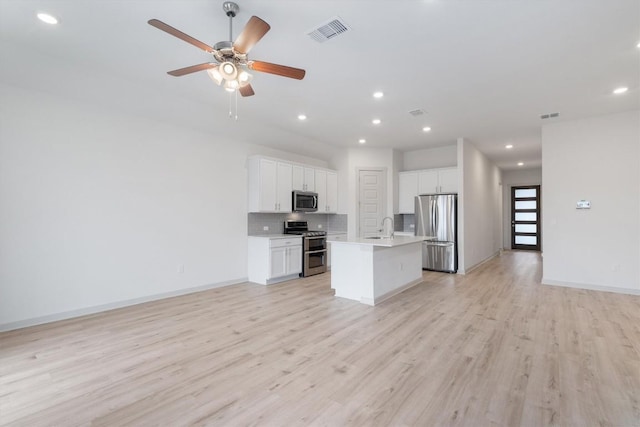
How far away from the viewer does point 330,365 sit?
101 inches

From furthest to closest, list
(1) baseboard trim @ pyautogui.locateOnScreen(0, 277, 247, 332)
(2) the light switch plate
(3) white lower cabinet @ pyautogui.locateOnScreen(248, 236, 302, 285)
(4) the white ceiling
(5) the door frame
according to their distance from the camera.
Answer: (5) the door frame, (3) white lower cabinet @ pyautogui.locateOnScreen(248, 236, 302, 285), (2) the light switch plate, (1) baseboard trim @ pyautogui.locateOnScreen(0, 277, 247, 332), (4) the white ceiling

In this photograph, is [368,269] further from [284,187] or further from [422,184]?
[422,184]

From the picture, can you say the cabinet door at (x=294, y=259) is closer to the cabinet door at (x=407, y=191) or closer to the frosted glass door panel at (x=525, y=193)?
the cabinet door at (x=407, y=191)

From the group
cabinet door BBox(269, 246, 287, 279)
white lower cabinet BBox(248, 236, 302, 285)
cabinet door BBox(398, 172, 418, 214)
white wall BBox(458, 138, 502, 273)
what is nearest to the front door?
white wall BBox(458, 138, 502, 273)

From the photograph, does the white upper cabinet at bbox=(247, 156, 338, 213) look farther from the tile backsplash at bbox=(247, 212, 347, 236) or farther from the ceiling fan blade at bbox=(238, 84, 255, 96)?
the ceiling fan blade at bbox=(238, 84, 255, 96)

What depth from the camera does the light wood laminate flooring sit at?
77.1 inches

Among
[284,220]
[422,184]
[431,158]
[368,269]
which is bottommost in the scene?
[368,269]

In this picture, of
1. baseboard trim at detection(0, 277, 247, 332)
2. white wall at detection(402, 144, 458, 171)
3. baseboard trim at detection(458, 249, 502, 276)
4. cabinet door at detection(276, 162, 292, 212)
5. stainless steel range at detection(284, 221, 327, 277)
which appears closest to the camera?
baseboard trim at detection(0, 277, 247, 332)

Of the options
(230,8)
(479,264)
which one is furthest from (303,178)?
(479,264)

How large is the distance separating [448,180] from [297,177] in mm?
3510

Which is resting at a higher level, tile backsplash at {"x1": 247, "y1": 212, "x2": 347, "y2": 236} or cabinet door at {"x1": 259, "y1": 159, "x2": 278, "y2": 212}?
cabinet door at {"x1": 259, "y1": 159, "x2": 278, "y2": 212}

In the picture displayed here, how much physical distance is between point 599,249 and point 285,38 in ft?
19.6

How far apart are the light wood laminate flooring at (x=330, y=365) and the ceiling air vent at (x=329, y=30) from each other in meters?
2.94

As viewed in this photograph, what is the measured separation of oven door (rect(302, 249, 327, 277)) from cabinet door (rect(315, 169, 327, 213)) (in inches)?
41.1
